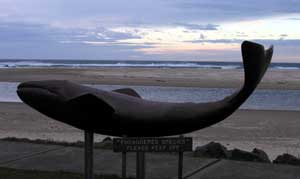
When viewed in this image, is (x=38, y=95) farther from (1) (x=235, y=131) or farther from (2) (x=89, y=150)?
(1) (x=235, y=131)

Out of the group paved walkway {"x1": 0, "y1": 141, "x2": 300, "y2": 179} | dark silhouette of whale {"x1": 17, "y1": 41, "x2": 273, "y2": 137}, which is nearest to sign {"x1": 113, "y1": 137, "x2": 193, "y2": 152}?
dark silhouette of whale {"x1": 17, "y1": 41, "x2": 273, "y2": 137}

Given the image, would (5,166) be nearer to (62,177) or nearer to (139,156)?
(62,177)

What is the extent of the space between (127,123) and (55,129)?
30.9 feet

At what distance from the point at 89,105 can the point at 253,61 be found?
5.15ft

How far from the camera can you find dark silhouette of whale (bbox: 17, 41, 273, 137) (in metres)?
4.84

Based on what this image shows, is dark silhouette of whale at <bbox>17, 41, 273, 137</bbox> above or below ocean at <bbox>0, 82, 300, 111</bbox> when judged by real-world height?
above

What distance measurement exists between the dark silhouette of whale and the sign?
0.55 feet

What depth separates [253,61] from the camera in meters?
4.29

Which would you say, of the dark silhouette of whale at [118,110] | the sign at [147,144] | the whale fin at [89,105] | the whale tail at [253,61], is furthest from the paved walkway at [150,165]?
the whale tail at [253,61]

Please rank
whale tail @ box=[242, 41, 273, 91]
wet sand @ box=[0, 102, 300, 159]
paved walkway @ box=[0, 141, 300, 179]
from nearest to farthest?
1. whale tail @ box=[242, 41, 273, 91]
2. paved walkway @ box=[0, 141, 300, 179]
3. wet sand @ box=[0, 102, 300, 159]

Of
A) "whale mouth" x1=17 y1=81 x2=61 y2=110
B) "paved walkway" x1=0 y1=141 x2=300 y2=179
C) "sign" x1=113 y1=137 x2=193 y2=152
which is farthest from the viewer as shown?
"paved walkway" x1=0 y1=141 x2=300 y2=179

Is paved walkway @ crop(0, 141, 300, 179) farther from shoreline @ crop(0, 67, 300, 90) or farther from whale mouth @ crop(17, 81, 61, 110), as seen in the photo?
shoreline @ crop(0, 67, 300, 90)

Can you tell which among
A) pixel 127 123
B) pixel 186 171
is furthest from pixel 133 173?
pixel 127 123

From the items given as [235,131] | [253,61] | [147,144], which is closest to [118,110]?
[147,144]
